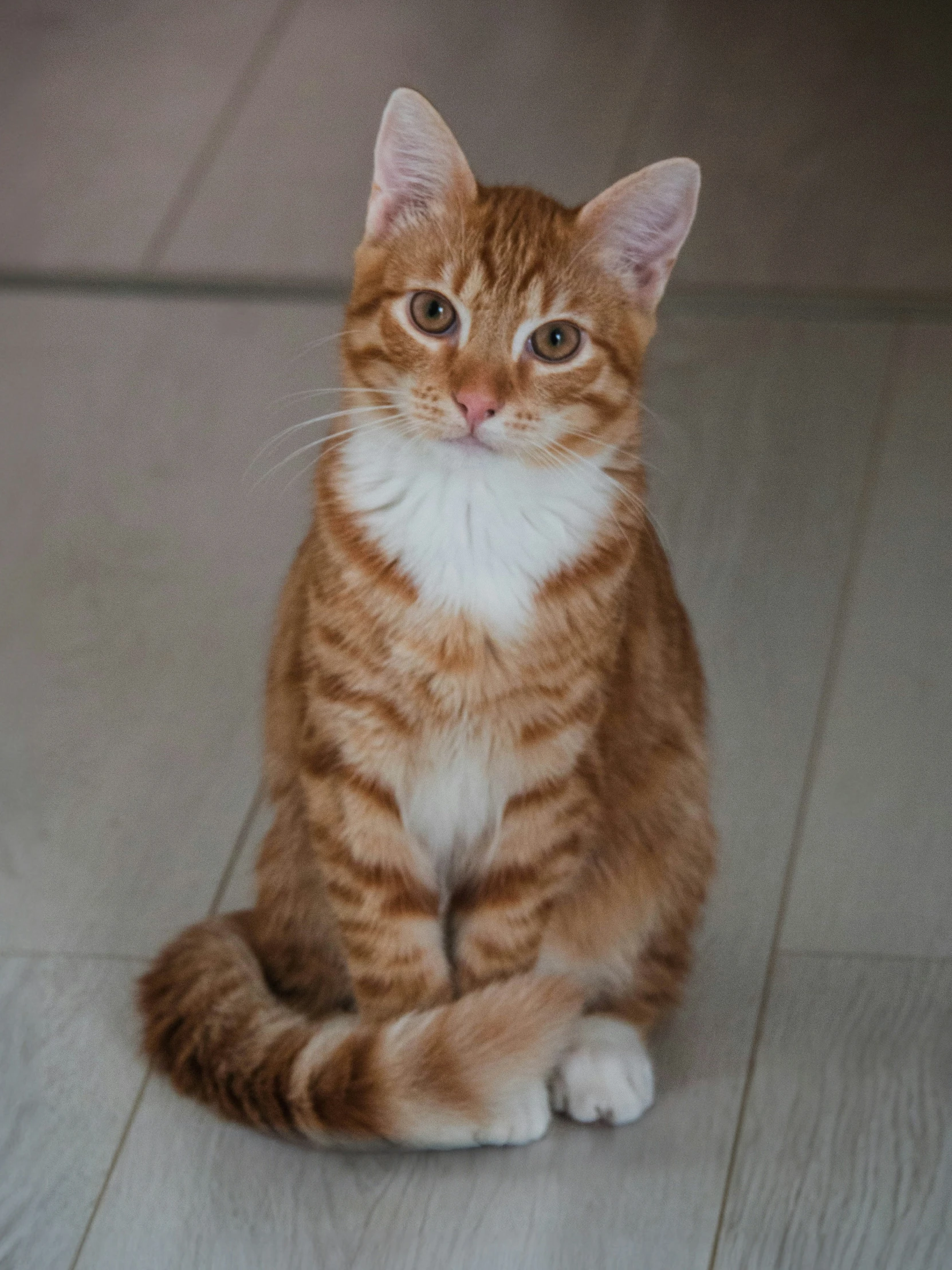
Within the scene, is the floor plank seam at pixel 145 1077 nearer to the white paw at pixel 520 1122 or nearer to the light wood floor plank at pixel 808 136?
Answer: the white paw at pixel 520 1122

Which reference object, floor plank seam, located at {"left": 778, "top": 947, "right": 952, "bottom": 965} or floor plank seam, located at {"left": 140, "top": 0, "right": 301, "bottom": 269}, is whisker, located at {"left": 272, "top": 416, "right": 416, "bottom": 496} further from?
floor plank seam, located at {"left": 140, "top": 0, "right": 301, "bottom": 269}

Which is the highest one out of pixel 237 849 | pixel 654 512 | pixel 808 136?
pixel 808 136

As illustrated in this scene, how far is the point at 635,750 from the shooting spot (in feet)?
4.98

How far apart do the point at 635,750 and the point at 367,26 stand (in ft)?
6.87

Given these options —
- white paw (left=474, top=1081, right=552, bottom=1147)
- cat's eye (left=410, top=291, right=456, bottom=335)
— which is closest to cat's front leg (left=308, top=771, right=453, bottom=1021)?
white paw (left=474, top=1081, right=552, bottom=1147)

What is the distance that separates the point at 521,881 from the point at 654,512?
2.75 feet

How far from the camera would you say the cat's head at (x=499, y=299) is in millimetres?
1326

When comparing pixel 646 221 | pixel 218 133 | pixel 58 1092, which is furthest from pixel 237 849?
pixel 218 133

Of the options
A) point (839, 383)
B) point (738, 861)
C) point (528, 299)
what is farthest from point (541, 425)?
point (839, 383)

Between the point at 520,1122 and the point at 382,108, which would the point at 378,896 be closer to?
the point at 520,1122

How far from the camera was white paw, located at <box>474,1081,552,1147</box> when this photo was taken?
4.71 feet

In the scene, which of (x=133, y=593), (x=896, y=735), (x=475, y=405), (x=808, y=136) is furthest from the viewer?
(x=808, y=136)

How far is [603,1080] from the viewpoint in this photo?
1.47m

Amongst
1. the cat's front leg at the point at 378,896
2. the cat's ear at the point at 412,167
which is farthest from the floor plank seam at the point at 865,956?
the cat's ear at the point at 412,167
